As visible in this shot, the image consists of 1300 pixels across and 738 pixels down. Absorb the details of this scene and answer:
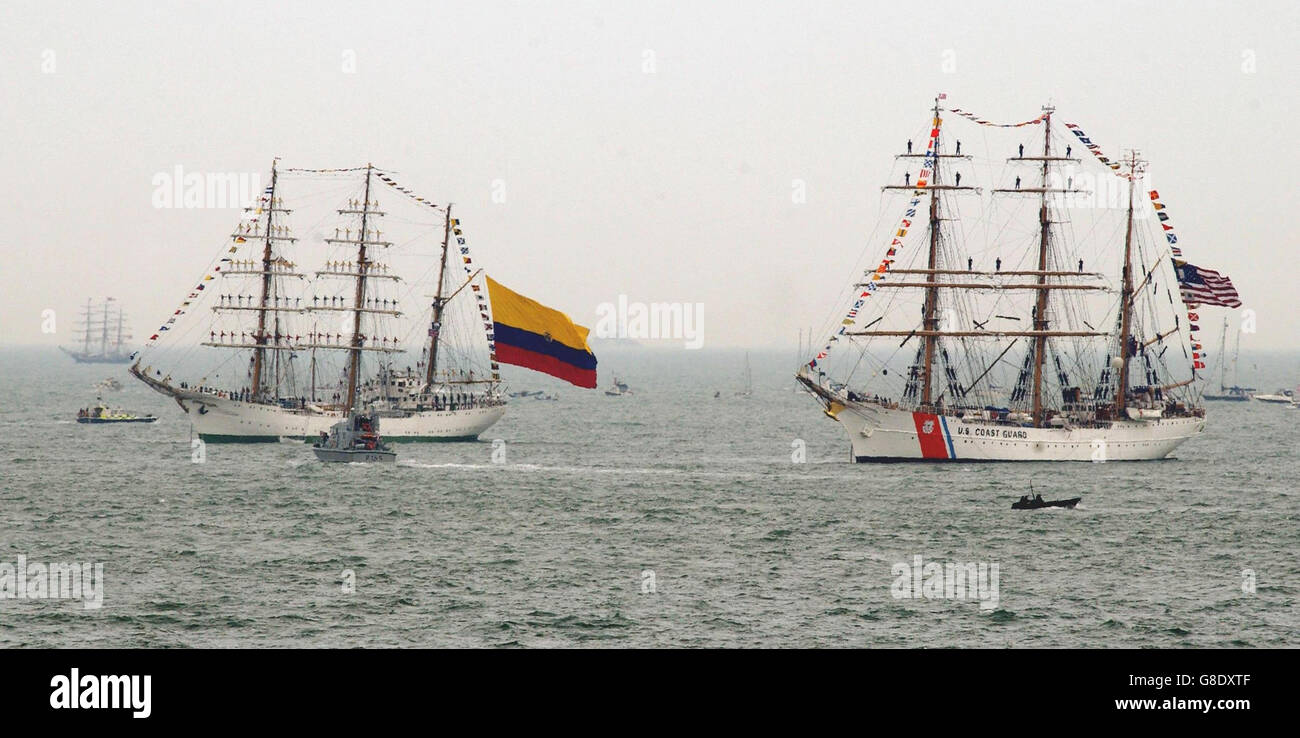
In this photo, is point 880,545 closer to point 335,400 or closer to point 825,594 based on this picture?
point 825,594

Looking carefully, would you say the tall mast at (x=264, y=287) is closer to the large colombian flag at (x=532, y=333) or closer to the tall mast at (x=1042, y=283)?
the large colombian flag at (x=532, y=333)

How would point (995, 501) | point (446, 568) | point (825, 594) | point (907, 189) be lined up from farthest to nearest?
point (907, 189) → point (995, 501) → point (446, 568) → point (825, 594)

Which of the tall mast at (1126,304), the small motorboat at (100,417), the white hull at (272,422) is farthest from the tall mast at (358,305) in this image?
the tall mast at (1126,304)

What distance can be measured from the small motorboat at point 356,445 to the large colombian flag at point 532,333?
2305 centimetres

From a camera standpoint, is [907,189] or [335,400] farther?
[335,400]

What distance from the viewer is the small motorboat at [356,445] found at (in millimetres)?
88875

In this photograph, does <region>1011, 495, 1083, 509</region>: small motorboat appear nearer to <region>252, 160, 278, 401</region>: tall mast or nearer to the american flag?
the american flag

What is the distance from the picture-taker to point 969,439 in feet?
305

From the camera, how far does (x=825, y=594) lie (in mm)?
46562

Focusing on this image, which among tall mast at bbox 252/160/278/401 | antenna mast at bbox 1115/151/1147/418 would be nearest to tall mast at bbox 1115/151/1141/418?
antenna mast at bbox 1115/151/1147/418

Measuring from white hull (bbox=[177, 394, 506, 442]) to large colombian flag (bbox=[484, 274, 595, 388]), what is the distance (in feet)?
25.4
